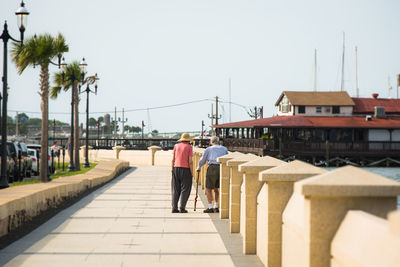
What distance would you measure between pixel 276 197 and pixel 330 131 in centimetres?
6205

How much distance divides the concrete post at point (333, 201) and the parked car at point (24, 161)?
70.5ft

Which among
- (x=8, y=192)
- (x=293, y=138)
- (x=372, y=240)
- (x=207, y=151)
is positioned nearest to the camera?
(x=372, y=240)

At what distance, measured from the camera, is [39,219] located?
11.9 meters

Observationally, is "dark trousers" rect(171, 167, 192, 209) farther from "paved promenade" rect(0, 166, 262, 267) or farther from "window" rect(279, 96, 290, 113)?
"window" rect(279, 96, 290, 113)

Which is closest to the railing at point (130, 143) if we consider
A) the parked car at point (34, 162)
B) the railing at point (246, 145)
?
the railing at point (246, 145)

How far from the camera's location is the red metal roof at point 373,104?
7225cm

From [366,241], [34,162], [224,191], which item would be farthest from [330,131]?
[366,241]

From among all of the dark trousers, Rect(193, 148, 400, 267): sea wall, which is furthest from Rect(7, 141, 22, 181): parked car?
Rect(193, 148, 400, 267): sea wall

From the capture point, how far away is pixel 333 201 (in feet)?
14.8

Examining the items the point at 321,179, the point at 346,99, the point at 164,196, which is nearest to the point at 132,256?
the point at 321,179

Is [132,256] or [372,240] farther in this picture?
[132,256]

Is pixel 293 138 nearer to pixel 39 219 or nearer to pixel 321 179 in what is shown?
pixel 39 219

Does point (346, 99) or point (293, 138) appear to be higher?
point (346, 99)

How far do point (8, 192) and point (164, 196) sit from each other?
6.64 m
